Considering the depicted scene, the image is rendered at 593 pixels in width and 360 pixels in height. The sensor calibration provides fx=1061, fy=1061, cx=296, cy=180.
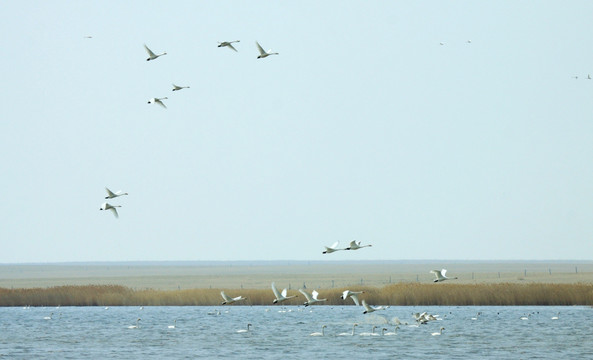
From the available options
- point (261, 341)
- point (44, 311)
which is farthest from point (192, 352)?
point (44, 311)

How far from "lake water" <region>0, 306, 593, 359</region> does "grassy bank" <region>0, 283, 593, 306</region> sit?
135 centimetres

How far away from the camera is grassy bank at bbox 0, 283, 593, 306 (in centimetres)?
7062

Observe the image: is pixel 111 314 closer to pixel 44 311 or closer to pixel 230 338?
pixel 44 311

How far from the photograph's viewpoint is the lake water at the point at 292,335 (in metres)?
45.8

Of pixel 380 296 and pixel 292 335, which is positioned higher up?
pixel 380 296

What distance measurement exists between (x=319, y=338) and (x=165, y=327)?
11919mm

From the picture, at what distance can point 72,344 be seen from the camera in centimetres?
5116

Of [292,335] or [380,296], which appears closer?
[292,335]

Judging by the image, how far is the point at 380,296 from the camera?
71.1 metres

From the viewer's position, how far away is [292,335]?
177ft

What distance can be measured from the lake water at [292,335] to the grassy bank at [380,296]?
1349 mm

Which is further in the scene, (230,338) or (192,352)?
(230,338)

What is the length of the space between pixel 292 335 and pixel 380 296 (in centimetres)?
1800

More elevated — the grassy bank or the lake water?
the grassy bank
